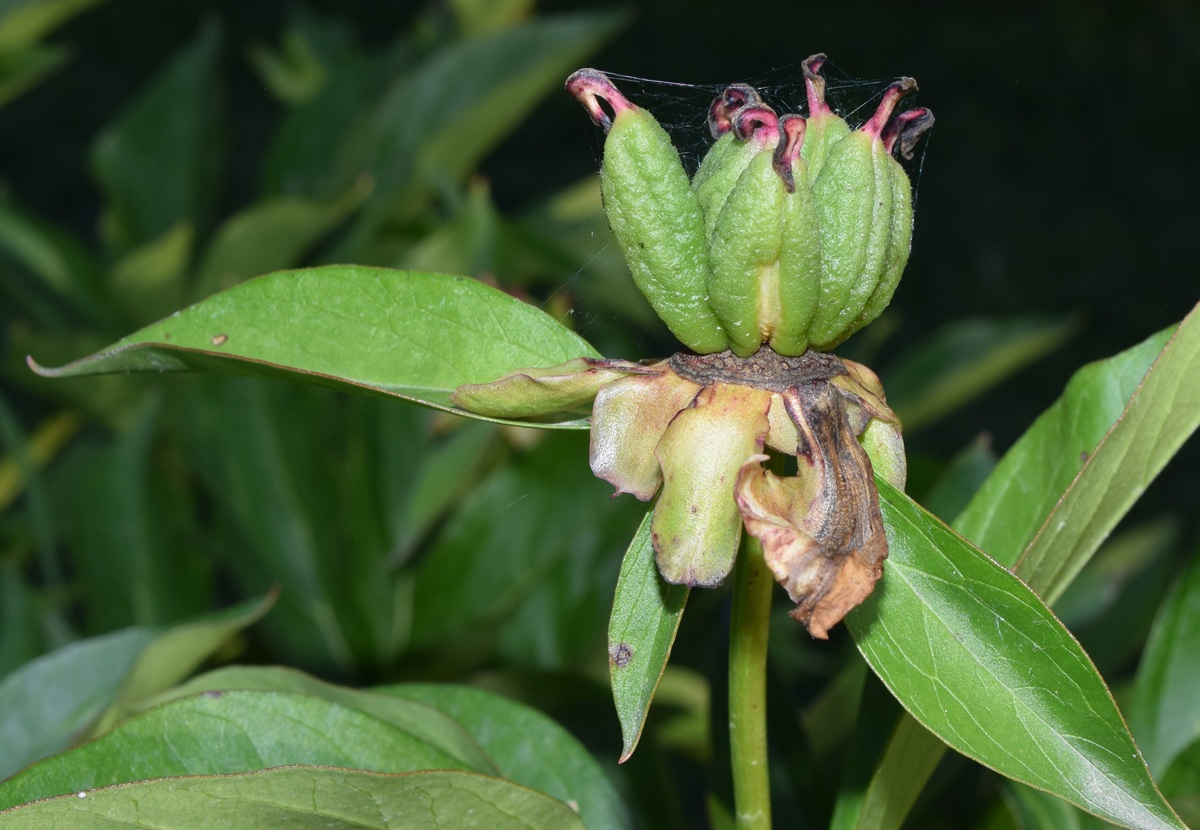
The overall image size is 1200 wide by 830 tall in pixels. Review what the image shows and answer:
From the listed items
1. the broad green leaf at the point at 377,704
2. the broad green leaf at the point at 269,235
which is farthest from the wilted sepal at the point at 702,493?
the broad green leaf at the point at 269,235

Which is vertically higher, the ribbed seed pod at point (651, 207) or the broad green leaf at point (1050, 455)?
the ribbed seed pod at point (651, 207)

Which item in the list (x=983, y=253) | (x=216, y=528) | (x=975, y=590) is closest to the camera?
(x=975, y=590)

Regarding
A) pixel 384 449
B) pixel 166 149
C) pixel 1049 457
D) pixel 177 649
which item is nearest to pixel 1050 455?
pixel 1049 457

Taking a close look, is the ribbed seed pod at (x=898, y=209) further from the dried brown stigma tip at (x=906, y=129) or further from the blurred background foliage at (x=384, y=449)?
the blurred background foliage at (x=384, y=449)

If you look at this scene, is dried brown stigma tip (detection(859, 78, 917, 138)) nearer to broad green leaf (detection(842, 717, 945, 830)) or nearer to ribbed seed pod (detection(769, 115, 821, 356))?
ribbed seed pod (detection(769, 115, 821, 356))

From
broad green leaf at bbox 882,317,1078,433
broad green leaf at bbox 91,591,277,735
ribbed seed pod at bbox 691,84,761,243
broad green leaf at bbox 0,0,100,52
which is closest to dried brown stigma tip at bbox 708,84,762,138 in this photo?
ribbed seed pod at bbox 691,84,761,243

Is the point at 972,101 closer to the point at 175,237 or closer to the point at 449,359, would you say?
the point at 175,237

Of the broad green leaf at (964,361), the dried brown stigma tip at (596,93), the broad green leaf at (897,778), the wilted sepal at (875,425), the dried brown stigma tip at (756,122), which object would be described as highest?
the dried brown stigma tip at (596,93)

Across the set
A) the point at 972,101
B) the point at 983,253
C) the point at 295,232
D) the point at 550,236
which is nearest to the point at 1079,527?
the point at 295,232
